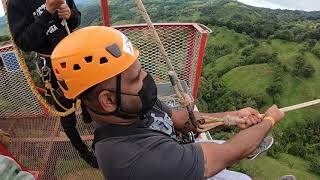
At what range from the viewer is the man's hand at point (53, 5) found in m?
3.45

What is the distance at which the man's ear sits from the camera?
2631 mm

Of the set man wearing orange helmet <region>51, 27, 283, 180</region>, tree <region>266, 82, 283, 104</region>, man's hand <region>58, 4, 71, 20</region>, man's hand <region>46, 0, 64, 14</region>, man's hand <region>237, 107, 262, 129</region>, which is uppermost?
man's hand <region>46, 0, 64, 14</region>

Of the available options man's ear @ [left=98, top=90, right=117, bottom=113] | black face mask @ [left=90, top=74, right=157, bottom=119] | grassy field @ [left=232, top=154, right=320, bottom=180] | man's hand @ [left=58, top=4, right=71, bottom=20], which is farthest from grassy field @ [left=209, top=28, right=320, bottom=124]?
man's ear @ [left=98, top=90, right=117, bottom=113]

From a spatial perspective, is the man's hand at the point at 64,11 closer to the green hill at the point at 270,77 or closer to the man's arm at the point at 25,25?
the man's arm at the point at 25,25

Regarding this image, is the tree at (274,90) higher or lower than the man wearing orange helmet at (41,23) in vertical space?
lower

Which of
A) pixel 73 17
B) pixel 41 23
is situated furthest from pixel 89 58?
pixel 73 17

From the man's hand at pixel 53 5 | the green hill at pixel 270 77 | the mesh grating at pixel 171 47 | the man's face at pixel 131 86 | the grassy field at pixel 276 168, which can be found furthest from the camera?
the green hill at pixel 270 77

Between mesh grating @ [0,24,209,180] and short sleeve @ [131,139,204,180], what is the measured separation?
2720 mm

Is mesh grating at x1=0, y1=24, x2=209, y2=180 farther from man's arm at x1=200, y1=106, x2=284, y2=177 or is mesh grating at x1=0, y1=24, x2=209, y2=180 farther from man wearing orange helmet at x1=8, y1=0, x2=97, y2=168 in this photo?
man's arm at x1=200, y1=106, x2=284, y2=177

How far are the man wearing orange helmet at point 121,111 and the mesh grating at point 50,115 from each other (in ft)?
8.56

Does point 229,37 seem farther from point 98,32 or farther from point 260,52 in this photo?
point 98,32

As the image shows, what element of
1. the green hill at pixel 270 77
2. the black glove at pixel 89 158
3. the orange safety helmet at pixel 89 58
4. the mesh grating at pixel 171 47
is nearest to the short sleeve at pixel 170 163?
the orange safety helmet at pixel 89 58

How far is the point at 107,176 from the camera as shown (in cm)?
266

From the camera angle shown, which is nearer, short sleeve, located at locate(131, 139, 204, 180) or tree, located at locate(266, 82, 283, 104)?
short sleeve, located at locate(131, 139, 204, 180)
